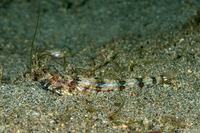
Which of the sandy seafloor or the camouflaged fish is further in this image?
the camouflaged fish

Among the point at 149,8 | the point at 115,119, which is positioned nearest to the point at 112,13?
the point at 149,8

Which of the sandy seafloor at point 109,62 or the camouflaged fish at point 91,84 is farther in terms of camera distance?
the camouflaged fish at point 91,84

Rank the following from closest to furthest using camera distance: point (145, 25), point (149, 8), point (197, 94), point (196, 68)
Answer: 1. point (197, 94)
2. point (196, 68)
3. point (145, 25)
4. point (149, 8)

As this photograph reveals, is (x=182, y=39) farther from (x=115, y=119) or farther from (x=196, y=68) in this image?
(x=115, y=119)

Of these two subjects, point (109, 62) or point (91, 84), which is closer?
point (91, 84)

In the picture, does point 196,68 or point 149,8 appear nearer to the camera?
point 196,68

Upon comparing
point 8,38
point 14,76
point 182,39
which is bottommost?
point 8,38

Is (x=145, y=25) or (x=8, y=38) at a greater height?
(x=145, y=25)

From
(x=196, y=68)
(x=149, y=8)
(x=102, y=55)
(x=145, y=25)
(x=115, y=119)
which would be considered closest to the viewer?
(x=115, y=119)
